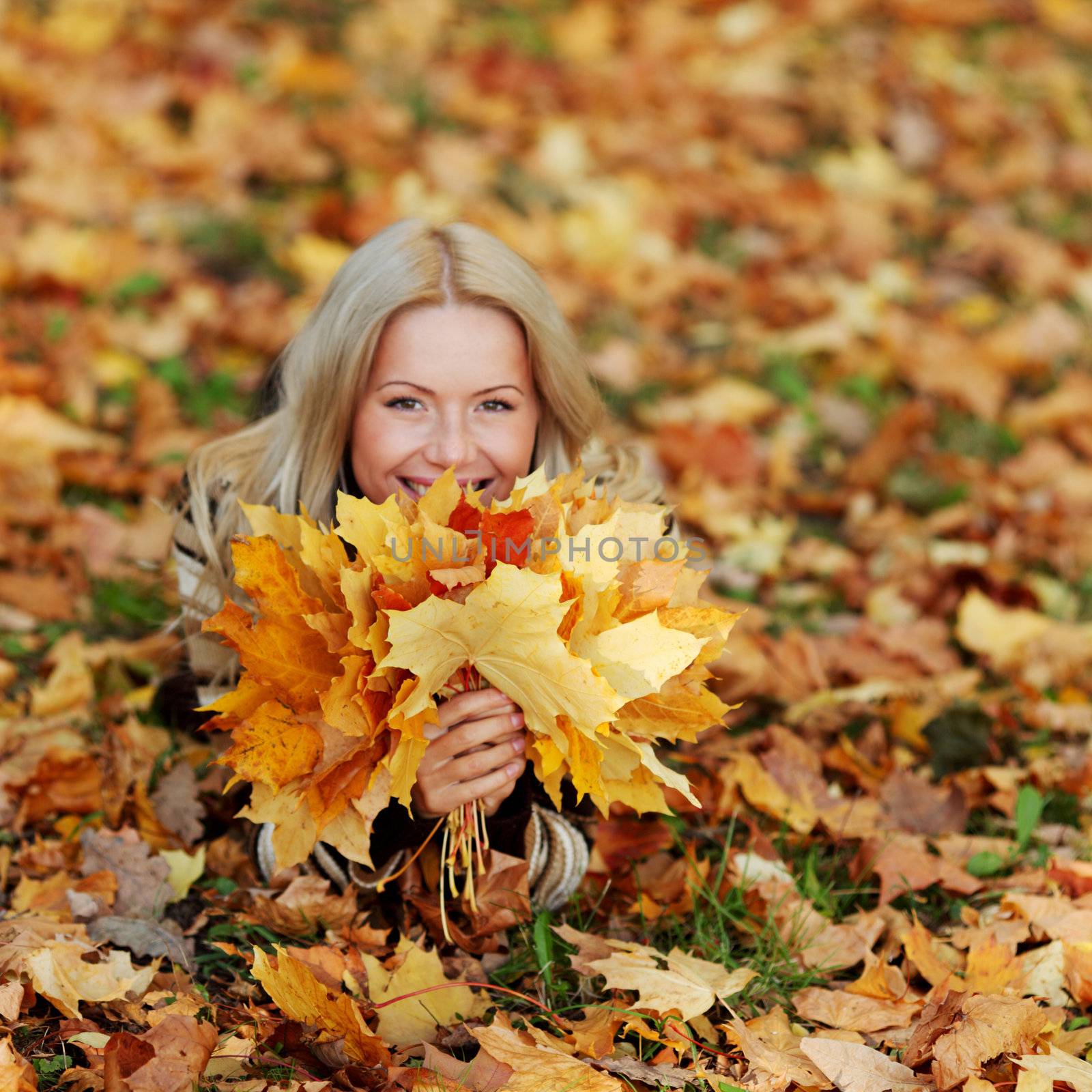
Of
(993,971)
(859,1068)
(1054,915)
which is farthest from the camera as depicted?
(1054,915)

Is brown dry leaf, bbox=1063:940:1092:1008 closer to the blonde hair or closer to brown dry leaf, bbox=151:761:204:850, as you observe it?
the blonde hair

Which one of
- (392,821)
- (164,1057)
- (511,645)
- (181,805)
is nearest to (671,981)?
(392,821)

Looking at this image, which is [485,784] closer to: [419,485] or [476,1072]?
[476,1072]

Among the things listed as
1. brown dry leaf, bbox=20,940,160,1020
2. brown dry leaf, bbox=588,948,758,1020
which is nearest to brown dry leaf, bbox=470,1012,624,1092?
brown dry leaf, bbox=588,948,758,1020

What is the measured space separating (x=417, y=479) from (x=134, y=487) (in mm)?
1468

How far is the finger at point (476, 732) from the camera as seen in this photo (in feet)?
6.07

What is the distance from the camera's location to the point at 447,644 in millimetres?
1675

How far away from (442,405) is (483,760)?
2.13 ft

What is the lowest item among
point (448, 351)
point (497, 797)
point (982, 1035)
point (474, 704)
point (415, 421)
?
point (982, 1035)

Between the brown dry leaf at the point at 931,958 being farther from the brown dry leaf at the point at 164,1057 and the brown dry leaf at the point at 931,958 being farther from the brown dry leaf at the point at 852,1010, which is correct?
the brown dry leaf at the point at 164,1057

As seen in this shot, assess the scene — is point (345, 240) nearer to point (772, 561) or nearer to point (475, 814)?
point (772, 561)

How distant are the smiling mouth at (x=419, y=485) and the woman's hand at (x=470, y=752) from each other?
18.0 inches

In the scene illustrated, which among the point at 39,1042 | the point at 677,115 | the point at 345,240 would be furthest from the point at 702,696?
the point at 677,115

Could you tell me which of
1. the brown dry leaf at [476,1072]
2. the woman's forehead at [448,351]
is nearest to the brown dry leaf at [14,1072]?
the brown dry leaf at [476,1072]
